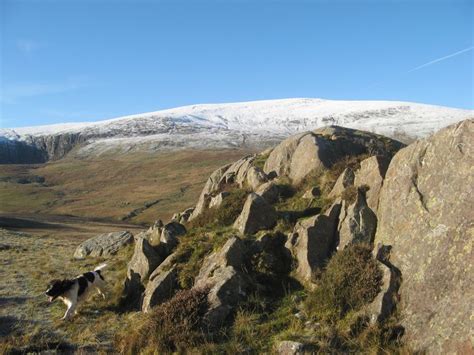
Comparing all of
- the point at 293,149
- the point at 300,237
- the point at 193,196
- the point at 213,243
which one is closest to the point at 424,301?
the point at 300,237

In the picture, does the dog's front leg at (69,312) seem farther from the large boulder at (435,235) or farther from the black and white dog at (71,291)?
the large boulder at (435,235)

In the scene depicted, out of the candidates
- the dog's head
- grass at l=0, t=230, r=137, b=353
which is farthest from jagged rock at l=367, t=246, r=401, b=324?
the dog's head

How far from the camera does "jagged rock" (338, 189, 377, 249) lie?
1366 centimetres

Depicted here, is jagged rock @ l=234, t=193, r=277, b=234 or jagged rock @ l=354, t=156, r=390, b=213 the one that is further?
jagged rock @ l=234, t=193, r=277, b=234

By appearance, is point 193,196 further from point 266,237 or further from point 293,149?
point 266,237

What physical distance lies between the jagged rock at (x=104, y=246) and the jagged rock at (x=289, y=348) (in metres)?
16.3

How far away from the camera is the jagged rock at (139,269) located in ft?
52.2

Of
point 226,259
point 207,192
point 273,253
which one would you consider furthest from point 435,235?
point 207,192

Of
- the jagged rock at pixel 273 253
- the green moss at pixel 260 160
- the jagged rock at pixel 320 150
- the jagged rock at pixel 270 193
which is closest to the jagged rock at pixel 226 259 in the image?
the jagged rock at pixel 273 253

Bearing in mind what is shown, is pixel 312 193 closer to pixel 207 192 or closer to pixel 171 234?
pixel 171 234

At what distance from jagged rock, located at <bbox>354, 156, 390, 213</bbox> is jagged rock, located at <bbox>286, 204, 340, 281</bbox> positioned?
3.95 feet

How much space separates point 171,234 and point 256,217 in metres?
3.89

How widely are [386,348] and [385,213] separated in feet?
14.5

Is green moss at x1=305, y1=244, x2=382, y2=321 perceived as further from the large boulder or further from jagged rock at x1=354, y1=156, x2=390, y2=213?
jagged rock at x1=354, y1=156, x2=390, y2=213
